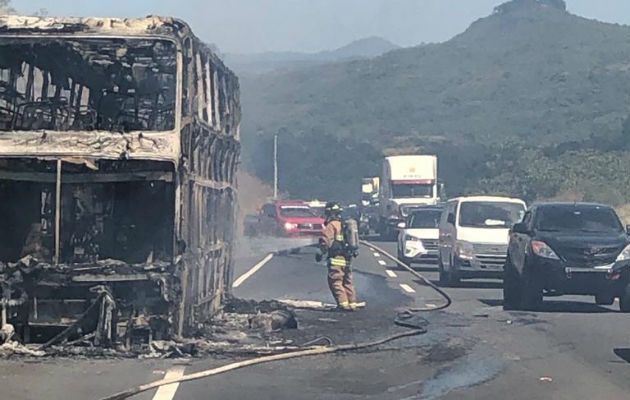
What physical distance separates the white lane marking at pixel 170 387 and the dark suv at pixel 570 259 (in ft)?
26.0

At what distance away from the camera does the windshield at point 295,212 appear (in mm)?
40125

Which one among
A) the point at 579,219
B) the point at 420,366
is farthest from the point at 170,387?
the point at 579,219

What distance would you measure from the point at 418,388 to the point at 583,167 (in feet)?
206

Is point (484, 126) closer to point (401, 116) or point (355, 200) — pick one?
point (401, 116)

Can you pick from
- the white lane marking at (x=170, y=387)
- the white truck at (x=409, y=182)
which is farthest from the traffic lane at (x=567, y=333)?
the white truck at (x=409, y=182)

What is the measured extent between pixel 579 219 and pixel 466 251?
4.15m

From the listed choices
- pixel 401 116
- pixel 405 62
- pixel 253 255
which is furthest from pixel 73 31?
pixel 405 62

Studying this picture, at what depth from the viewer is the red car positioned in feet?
130

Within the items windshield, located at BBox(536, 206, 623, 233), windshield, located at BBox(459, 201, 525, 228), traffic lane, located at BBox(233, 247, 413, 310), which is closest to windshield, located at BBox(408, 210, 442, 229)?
traffic lane, located at BBox(233, 247, 413, 310)

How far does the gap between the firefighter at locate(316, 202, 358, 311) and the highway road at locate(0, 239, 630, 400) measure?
453mm

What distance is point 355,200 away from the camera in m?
87.1

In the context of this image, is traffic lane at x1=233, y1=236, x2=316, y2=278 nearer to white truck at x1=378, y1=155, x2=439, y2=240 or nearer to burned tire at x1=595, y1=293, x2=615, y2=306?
white truck at x1=378, y1=155, x2=439, y2=240

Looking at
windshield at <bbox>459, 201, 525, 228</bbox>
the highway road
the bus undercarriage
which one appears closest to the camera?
the highway road

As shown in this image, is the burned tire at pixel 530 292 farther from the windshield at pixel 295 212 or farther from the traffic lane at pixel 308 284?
the windshield at pixel 295 212
